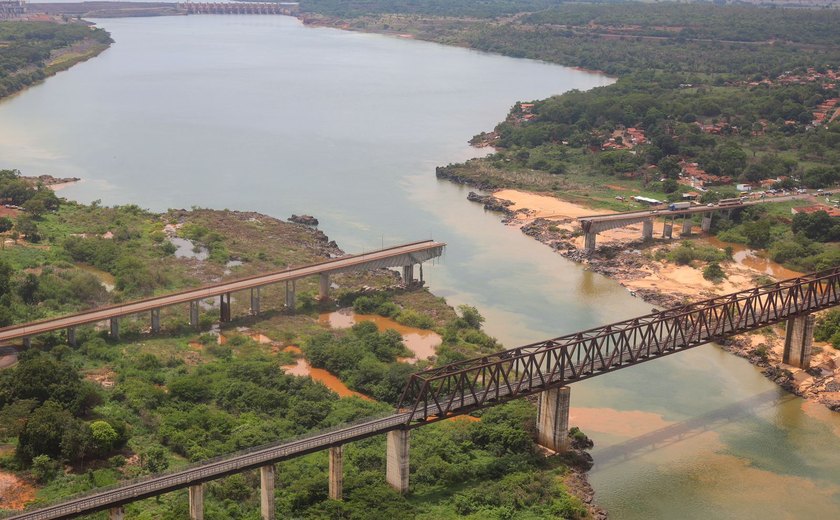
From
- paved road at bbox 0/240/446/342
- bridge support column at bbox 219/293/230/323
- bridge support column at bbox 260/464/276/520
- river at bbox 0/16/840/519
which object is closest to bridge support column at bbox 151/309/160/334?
paved road at bbox 0/240/446/342

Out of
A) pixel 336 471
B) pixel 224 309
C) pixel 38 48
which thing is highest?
pixel 38 48

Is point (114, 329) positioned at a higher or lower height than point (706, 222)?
higher

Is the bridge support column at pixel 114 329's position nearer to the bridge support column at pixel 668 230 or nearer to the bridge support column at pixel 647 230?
the bridge support column at pixel 647 230

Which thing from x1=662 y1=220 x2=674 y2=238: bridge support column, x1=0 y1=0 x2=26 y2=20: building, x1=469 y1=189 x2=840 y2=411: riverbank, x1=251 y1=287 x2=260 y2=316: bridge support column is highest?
x1=0 y1=0 x2=26 y2=20: building

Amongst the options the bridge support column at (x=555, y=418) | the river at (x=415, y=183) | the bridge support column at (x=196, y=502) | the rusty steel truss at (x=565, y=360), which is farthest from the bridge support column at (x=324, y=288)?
the bridge support column at (x=196, y=502)

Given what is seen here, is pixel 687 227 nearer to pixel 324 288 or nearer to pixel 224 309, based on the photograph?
pixel 324 288

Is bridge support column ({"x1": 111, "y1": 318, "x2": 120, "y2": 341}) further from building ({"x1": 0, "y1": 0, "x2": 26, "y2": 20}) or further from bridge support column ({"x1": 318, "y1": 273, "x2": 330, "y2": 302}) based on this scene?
building ({"x1": 0, "y1": 0, "x2": 26, "y2": 20})

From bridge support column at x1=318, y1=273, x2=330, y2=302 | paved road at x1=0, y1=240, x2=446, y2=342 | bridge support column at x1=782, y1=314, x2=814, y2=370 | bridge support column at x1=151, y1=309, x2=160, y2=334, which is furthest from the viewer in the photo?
bridge support column at x1=318, y1=273, x2=330, y2=302

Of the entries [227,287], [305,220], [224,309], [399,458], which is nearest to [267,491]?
[399,458]
